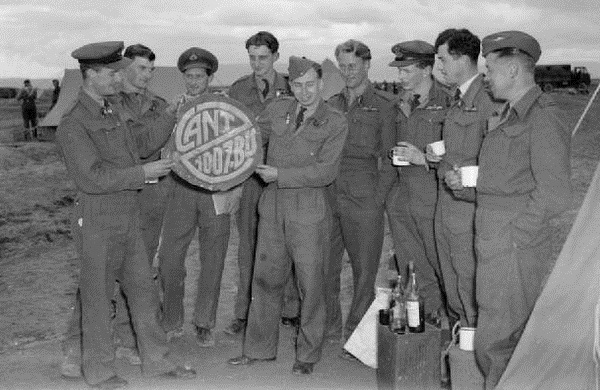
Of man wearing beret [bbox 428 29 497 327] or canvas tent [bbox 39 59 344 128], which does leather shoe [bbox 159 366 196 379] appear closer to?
man wearing beret [bbox 428 29 497 327]

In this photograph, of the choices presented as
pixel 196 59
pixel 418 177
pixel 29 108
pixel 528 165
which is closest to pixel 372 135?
pixel 418 177

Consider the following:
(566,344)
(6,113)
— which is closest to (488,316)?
(566,344)

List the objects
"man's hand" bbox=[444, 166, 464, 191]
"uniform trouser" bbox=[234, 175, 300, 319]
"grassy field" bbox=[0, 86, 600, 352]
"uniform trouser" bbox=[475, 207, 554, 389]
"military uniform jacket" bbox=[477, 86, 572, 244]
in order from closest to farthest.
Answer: "military uniform jacket" bbox=[477, 86, 572, 244] < "uniform trouser" bbox=[475, 207, 554, 389] < "man's hand" bbox=[444, 166, 464, 191] < "uniform trouser" bbox=[234, 175, 300, 319] < "grassy field" bbox=[0, 86, 600, 352]

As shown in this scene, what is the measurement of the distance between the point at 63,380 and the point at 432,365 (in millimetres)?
2465

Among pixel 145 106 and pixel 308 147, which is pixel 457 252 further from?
pixel 145 106

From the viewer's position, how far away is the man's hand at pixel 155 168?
18.4 feet

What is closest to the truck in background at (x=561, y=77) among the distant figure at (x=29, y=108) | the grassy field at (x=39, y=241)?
the grassy field at (x=39, y=241)

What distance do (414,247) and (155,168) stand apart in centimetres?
204

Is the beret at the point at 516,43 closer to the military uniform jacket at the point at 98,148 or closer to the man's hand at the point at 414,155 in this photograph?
the man's hand at the point at 414,155

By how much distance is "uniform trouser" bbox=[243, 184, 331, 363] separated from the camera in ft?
19.5

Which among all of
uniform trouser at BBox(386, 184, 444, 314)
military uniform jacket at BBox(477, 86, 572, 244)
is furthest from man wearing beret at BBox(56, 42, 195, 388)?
military uniform jacket at BBox(477, 86, 572, 244)

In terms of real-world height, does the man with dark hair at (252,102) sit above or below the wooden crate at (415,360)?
above

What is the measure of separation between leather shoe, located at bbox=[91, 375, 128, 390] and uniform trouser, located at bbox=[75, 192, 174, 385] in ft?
0.09

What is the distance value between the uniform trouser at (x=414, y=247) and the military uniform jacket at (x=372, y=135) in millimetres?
151
